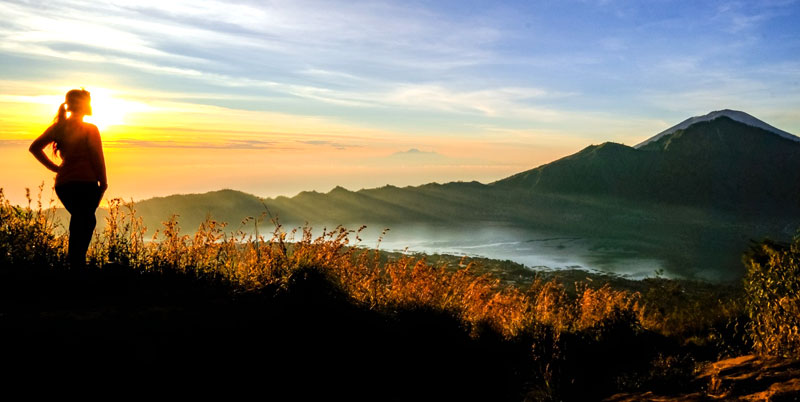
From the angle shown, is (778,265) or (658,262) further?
(658,262)

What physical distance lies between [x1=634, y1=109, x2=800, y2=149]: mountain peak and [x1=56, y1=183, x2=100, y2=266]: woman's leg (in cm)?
16509

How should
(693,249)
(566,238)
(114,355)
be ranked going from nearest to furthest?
(114,355) → (693,249) → (566,238)

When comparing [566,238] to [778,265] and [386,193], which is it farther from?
[778,265]

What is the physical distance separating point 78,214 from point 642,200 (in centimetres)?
12871

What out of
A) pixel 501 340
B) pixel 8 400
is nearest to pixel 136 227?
pixel 8 400

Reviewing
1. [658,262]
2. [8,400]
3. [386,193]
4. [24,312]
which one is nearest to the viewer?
[8,400]

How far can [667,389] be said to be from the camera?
4824mm

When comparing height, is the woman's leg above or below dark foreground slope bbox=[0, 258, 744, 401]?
above

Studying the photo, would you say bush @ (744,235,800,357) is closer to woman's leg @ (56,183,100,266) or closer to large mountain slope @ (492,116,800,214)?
woman's leg @ (56,183,100,266)

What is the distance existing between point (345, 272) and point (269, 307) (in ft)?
5.00

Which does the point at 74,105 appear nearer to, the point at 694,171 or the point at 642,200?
the point at 642,200

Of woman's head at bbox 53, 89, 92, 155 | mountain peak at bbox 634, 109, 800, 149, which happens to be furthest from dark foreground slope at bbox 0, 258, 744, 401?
mountain peak at bbox 634, 109, 800, 149

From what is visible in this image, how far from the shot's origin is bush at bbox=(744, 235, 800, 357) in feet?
17.8

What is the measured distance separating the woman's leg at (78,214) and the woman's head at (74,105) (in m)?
0.86
